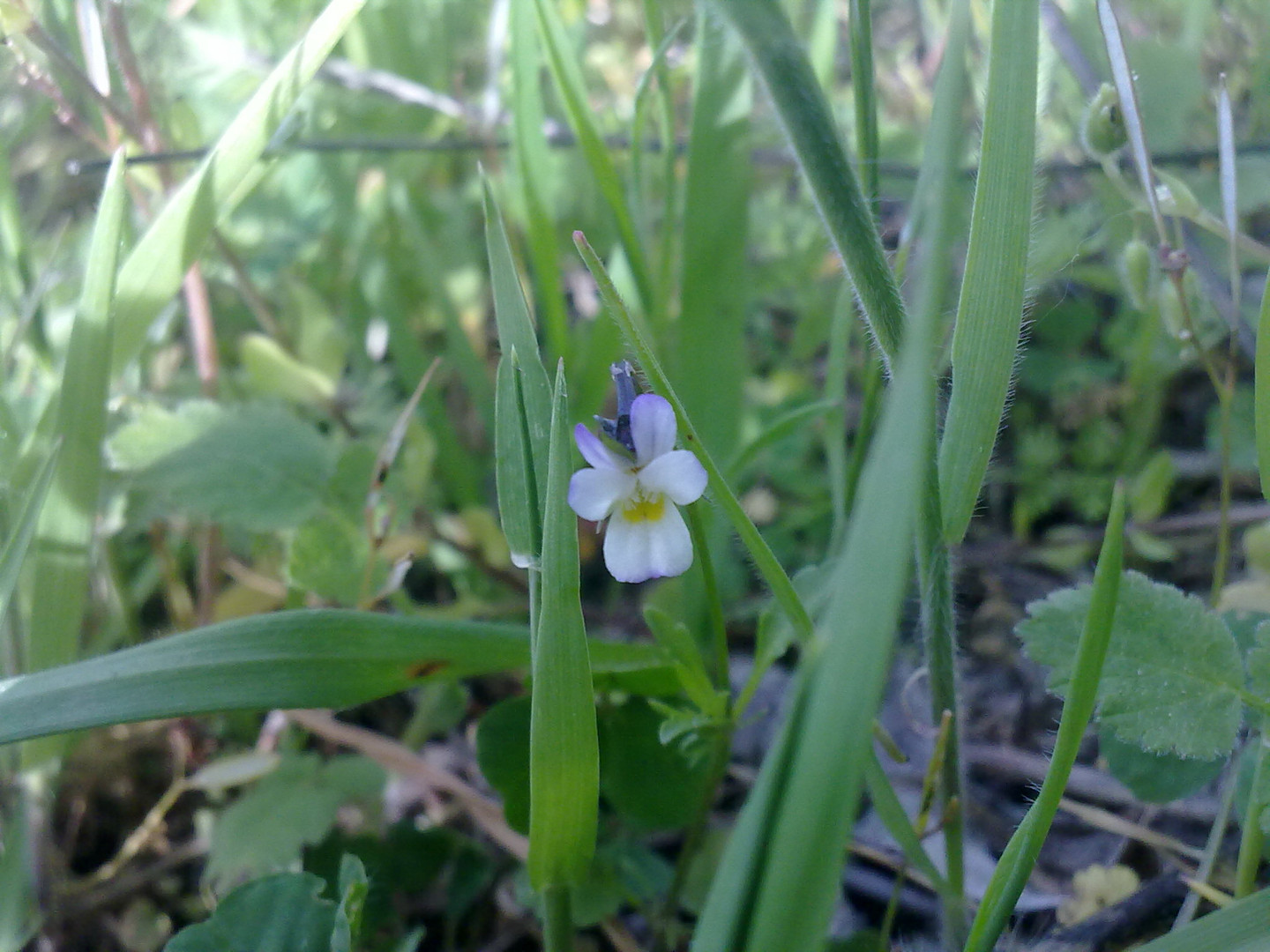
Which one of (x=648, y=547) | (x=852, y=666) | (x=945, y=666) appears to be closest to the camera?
(x=852, y=666)

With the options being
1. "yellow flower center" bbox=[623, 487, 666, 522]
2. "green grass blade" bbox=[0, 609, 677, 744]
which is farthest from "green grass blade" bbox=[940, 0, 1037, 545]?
"green grass blade" bbox=[0, 609, 677, 744]

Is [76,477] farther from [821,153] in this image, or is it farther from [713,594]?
[821,153]

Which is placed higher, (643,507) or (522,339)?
(522,339)

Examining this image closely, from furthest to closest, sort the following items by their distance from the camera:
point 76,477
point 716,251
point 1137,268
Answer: point 716,251
point 1137,268
point 76,477

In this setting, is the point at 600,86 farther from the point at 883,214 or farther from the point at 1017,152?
the point at 1017,152

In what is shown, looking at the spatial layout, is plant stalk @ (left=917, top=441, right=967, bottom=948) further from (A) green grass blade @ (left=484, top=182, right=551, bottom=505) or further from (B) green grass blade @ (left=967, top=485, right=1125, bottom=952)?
(A) green grass blade @ (left=484, top=182, right=551, bottom=505)

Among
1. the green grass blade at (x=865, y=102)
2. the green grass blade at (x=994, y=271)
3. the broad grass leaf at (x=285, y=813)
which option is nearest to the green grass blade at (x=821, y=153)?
the green grass blade at (x=994, y=271)

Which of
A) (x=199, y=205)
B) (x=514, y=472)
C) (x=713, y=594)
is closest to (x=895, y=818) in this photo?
(x=713, y=594)
